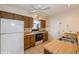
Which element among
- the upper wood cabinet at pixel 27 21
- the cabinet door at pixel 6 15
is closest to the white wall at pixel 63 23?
the upper wood cabinet at pixel 27 21

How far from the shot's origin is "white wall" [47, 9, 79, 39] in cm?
615

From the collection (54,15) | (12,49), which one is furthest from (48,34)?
(12,49)

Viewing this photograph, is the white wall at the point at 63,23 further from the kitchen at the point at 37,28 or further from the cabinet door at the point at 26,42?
the cabinet door at the point at 26,42

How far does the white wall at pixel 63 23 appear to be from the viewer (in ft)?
20.2

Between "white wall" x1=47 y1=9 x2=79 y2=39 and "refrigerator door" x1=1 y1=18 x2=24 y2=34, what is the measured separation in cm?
392

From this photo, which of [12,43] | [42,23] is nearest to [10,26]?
[12,43]

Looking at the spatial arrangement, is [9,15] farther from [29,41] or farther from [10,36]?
[29,41]

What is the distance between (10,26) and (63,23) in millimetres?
4613

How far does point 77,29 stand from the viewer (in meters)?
6.03

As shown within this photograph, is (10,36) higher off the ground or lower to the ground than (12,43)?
higher

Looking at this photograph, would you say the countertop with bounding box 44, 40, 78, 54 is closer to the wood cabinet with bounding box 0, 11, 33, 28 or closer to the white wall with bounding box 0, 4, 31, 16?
the wood cabinet with bounding box 0, 11, 33, 28

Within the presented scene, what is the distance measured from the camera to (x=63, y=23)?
680 centimetres

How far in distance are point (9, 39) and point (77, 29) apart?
4.49 m

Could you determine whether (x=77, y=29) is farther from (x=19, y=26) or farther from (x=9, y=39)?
(x=9, y=39)
